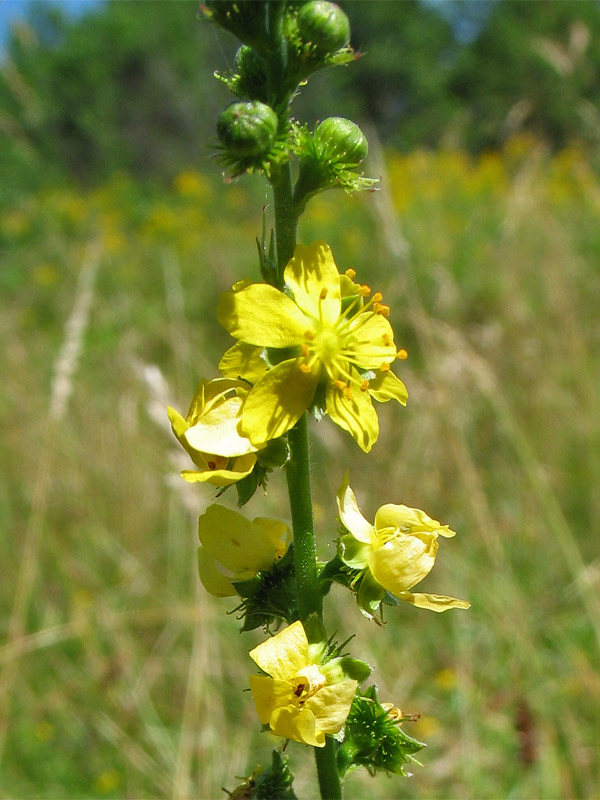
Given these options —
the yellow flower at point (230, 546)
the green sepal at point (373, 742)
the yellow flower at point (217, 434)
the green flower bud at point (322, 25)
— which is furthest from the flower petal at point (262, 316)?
the green sepal at point (373, 742)

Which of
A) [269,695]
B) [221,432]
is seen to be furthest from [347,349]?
[269,695]

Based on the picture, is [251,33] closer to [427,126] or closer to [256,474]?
[256,474]

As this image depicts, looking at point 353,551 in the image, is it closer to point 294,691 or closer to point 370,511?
point 294,691

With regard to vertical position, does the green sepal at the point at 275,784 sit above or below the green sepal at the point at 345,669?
below

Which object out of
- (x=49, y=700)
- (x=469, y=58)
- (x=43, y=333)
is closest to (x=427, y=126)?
(x=469, y=58)

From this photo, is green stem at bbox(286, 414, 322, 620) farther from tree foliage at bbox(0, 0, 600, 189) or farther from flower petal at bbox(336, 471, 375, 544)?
tree foliage at bbox(0, 0, 600, 189)

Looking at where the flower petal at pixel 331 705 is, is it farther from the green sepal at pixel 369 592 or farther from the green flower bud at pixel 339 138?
the green flower bud at pixel 339 138
